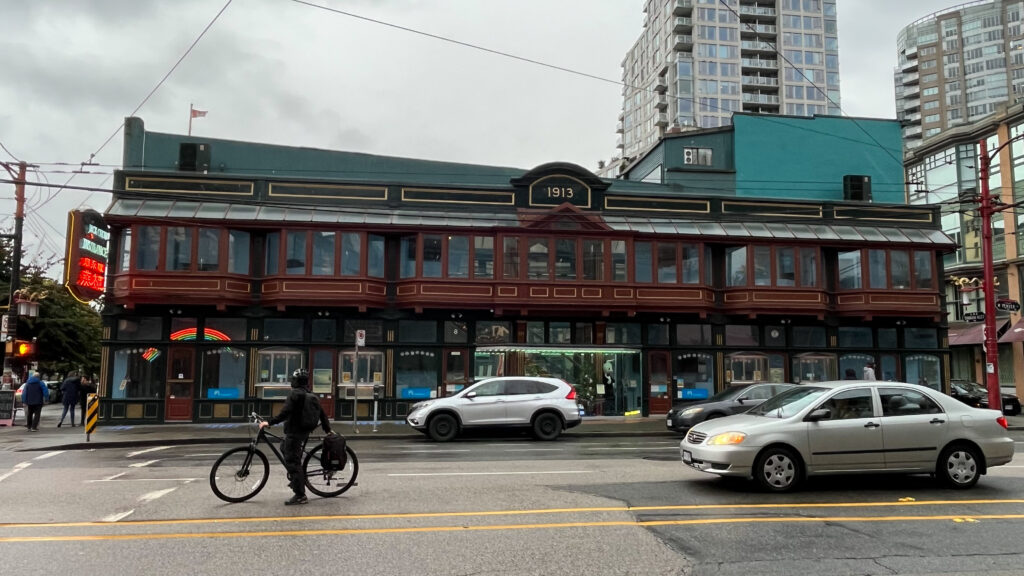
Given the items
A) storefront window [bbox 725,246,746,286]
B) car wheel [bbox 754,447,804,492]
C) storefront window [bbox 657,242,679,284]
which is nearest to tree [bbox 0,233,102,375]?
storefront window [bbox 657,242,679,284]

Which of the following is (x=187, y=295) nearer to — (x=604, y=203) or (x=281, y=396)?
(x=281, y=396)

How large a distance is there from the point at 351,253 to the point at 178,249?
210 inches

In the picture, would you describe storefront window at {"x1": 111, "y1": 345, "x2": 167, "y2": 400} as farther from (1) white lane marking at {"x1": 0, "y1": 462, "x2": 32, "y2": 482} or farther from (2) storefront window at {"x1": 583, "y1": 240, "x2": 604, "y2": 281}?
(2) storefront window at {"x1": 583, "y1": 240, "x2": 604, "y2": 281}

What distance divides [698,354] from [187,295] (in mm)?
17068

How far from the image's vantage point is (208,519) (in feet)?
25.4

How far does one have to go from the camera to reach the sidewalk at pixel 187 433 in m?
17.2

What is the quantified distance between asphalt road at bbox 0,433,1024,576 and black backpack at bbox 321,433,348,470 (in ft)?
1.39

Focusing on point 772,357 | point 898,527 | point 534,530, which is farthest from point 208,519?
point 772,357

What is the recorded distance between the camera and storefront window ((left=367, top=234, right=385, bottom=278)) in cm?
2381

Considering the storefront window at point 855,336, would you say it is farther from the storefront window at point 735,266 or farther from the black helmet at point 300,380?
the black helmet at point 300,380

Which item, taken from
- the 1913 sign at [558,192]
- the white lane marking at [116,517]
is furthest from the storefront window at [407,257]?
the white lane marking at [116,517]

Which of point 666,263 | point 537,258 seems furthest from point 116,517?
point 666,263

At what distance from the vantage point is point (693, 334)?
2544 cm

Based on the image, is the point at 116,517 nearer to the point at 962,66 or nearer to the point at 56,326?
the point at 56,326
